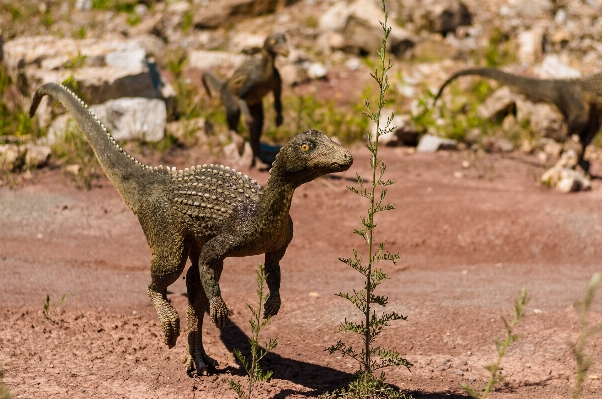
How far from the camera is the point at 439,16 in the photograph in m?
14.5

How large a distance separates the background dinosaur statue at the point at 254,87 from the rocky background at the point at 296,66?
0.31 metres

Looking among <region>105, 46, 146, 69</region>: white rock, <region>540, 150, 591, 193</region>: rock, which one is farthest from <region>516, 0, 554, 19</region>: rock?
<region>105, 46, 146, 69</region>: white rock

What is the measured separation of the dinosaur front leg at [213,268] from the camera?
399cm

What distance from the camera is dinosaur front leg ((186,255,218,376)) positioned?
4.50 m

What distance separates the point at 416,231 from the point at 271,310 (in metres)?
3.72

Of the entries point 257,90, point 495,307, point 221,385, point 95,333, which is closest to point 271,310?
point 221,385

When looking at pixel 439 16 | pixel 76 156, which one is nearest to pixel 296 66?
pixel 439 16

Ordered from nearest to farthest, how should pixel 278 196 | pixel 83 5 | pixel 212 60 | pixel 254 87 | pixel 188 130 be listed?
1. pixel 278 196
2. pixel 254 87
3. pixel 188 130
4. pixel 212 60
5. pixel 83 5

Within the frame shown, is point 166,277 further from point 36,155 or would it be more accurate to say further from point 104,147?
point 36,155

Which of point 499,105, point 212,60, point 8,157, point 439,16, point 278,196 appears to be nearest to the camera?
point 278,196

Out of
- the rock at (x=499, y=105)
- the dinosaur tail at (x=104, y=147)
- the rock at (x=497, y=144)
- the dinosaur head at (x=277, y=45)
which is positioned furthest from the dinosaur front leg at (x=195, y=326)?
the rock at (x=499, y=105)

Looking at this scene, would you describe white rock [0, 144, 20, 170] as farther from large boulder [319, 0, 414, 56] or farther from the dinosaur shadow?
large boulder [319, 0, 414, 56]

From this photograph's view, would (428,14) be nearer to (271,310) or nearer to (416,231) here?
(416,231)

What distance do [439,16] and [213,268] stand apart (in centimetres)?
1168
